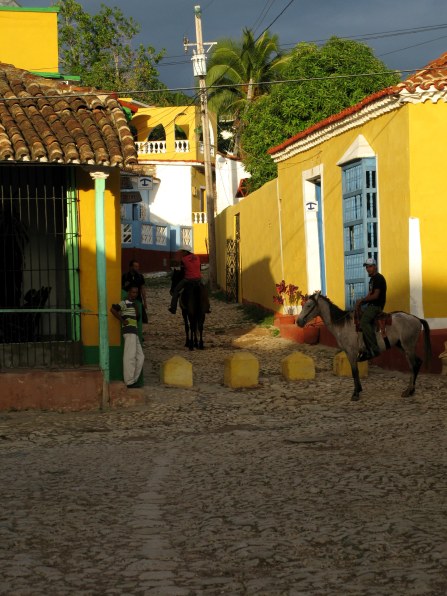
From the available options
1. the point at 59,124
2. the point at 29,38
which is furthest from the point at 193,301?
the point at 59,124

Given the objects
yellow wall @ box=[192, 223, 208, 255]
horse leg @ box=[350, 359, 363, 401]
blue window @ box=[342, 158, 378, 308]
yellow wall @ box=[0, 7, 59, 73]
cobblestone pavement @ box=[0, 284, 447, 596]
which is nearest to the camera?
cobblestone pavement @ box=[0, 284, 447, 596]

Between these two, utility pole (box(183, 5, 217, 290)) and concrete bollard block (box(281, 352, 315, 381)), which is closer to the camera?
concrete bollard block (box(281, 352, 315, 381))

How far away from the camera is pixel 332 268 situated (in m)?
20.0

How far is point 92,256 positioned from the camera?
1355 centimetres

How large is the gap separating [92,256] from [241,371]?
2.79 metres

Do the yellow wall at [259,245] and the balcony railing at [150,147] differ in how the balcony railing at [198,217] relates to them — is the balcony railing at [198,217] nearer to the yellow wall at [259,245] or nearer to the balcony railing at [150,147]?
the balcony railing at [150,147]

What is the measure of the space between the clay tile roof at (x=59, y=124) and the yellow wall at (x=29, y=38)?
9.20 ft

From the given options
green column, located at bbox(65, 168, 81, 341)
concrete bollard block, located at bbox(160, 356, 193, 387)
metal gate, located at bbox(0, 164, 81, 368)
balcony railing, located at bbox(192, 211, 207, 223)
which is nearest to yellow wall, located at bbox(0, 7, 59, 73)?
metal gate, located at bbox(0, 164, 81, 368)

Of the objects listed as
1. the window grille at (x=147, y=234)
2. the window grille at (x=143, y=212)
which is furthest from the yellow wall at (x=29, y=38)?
the window grille at (x=143, y=212)

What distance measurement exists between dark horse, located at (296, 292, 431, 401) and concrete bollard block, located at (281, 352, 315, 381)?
4.33 ft

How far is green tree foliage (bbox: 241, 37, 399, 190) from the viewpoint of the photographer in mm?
34031

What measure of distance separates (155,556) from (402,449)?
414 cm

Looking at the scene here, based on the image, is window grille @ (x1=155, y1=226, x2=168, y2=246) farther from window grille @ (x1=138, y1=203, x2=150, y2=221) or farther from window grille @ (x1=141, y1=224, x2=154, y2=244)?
window grille @ (x1=138, y1=203, x2=150, y2=221)

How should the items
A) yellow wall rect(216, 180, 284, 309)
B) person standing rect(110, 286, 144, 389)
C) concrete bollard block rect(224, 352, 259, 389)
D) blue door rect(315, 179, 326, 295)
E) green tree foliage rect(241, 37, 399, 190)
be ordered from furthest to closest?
green tree foliage rect(241, 37, 399, 190), yellow wall rect(216, 180, 284, 309), blue door rect(315, 179, 326, 295), concrete bollard block rect(224, 352, 259, 389), person standing rect(110, 286, 144, 389)
